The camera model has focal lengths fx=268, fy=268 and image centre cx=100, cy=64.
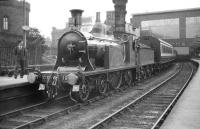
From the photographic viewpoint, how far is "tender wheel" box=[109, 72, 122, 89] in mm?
11192

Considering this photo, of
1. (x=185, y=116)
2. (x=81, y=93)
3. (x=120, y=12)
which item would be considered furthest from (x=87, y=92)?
(x=120, y=12)

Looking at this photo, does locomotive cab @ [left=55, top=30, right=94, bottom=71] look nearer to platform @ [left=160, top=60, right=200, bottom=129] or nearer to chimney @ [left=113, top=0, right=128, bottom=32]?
platform @ [left=160, top=60, right=200, bottom=129]

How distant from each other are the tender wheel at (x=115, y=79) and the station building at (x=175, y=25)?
37453 mm

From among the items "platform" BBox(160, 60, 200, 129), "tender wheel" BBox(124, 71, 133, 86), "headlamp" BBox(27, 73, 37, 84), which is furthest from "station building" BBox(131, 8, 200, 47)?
"headlamp" BBox(27, 73, 37, 84)

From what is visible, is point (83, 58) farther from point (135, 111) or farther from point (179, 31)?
point (179, 31)

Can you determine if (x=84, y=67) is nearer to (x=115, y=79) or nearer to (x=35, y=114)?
(x=35, y=114)

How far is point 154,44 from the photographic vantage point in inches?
848

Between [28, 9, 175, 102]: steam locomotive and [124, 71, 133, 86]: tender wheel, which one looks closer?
[28, 9, 175, 102]: steam locomotive

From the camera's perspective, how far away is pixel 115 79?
1187 cm

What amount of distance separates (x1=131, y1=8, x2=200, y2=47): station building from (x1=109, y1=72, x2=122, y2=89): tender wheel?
3745cm

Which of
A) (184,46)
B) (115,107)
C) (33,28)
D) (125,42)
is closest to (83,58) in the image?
(115,107)

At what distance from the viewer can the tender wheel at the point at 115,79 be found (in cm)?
1119

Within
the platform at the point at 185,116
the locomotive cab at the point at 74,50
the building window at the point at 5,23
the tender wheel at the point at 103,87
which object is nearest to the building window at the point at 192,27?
the building window at the point at 5,23

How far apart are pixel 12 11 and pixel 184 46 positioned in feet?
113
